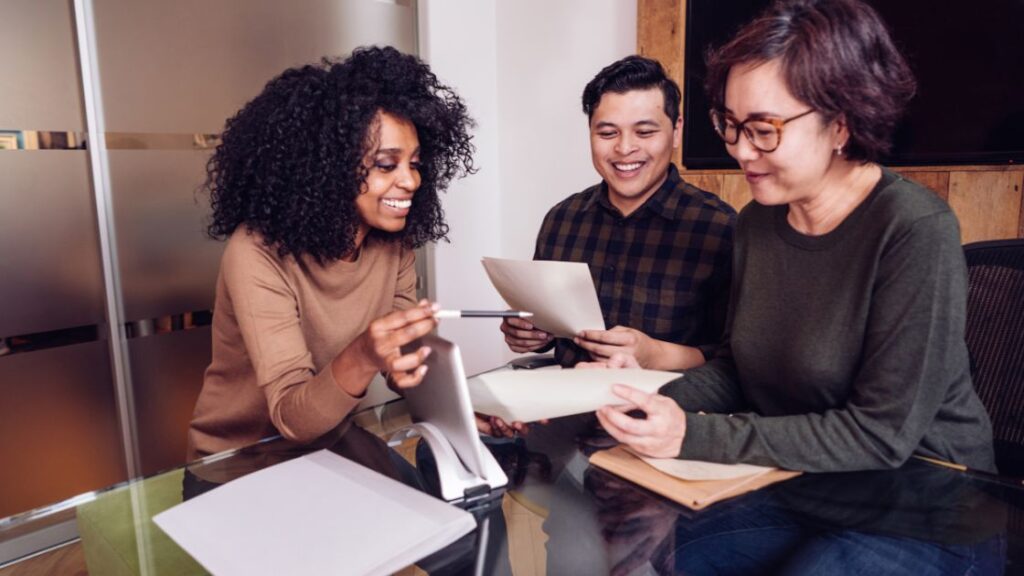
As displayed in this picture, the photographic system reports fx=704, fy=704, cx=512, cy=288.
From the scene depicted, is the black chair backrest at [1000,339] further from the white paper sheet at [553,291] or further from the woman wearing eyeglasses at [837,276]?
A: the white paper sheet at [553,291]

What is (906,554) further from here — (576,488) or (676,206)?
(676,206)

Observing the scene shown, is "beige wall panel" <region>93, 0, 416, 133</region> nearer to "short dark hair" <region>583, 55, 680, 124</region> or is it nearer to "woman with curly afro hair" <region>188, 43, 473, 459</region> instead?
"woman with curly afro hair" <region>188, 43, 473, 459</region>

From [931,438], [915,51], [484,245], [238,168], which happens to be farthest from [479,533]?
[484,245]

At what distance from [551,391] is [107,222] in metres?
1.83

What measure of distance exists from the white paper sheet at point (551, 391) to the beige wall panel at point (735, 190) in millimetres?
1403

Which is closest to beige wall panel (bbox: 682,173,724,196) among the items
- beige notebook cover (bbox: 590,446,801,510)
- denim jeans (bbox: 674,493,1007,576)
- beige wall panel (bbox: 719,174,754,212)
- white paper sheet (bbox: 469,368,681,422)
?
beige wall panel (bbox: 719,174,754,212)

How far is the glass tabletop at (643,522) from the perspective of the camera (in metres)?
0.81

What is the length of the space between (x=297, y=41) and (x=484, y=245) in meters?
1.24

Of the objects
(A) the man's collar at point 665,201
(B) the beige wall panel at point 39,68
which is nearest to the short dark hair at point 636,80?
(A) the man's collar at point 665,201

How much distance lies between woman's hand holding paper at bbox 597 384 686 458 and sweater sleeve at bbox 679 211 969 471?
0.7 inches

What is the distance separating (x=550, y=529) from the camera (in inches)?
35.2

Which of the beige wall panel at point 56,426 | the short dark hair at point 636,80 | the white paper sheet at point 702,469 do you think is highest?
the short dark hair at point 636,80

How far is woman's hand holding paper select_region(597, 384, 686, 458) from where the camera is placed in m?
0.99

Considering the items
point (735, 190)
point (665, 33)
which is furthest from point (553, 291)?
point (665, 33)
